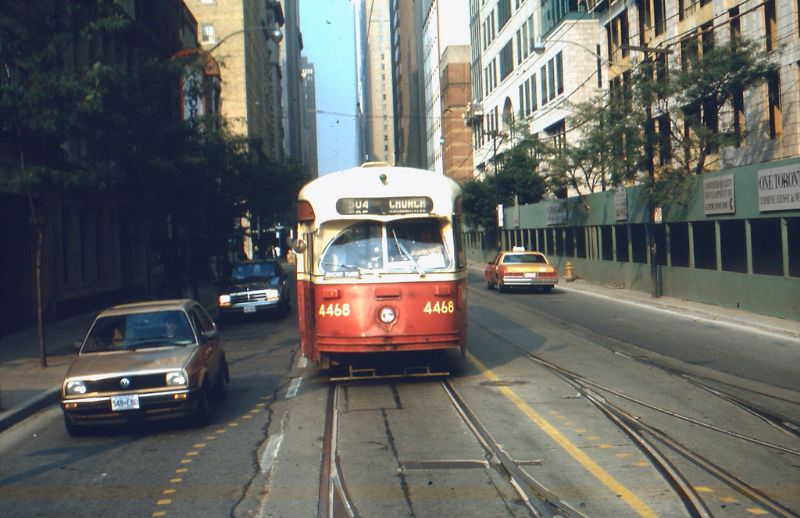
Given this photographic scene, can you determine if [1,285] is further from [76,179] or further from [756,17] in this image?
[756,17]

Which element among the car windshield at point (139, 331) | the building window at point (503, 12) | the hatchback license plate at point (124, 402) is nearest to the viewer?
the hatchback license plate at point (124, 402)

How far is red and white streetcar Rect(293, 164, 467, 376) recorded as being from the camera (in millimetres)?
12391

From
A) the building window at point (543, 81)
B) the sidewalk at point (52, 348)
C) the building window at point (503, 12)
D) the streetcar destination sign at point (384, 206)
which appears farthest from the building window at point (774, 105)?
the building window at point (503, 12)

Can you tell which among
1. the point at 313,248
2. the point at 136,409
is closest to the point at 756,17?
the point at 313,248

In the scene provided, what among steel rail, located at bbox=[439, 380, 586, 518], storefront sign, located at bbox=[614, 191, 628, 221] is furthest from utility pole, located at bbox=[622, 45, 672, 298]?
steel rail, located at bbox=[439, 380, 586, 518]

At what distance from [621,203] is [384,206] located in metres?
24.1

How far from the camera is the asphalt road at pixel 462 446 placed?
7.05 metres

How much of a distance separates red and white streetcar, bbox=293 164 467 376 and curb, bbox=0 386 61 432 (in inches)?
163

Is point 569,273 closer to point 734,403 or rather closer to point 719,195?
point 719,195

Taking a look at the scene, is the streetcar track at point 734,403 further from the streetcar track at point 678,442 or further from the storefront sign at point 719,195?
the storefront sign at point 719,195

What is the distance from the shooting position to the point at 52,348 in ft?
66.5

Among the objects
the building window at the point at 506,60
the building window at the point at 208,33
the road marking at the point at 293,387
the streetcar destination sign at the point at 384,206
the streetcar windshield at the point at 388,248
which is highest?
the building window at the point at 208,33

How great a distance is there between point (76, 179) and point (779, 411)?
13429 mm

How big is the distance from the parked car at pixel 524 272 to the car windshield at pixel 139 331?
73.1 feet
